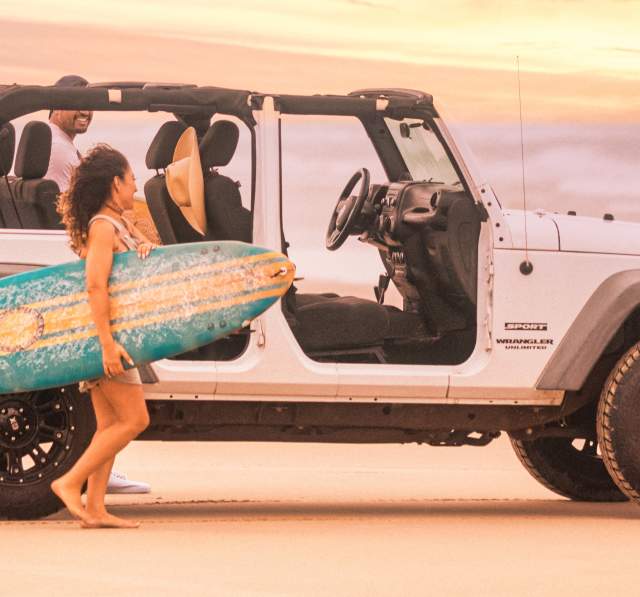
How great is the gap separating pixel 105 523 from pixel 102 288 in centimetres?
110

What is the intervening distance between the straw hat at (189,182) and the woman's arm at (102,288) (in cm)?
59

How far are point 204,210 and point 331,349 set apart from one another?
39.0 inches

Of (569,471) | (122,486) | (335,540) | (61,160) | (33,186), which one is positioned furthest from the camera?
(122,486)

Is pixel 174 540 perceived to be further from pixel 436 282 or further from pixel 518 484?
pixel 518 484

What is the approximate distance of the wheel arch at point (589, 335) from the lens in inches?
387

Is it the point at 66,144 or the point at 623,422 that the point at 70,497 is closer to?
the point at 66,144

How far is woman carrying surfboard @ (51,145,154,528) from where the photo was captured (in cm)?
876

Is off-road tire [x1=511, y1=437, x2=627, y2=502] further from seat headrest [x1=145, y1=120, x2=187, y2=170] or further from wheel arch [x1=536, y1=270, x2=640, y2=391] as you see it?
seat headrest [x1=145, y1=120, x2=187, y2=170]

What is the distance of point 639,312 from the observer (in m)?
10.2

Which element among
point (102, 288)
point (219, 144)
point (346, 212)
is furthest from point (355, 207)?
point (102, 288)

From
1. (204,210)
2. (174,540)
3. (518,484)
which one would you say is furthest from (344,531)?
(518,484)

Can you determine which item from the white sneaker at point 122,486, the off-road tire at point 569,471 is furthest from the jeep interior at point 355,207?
the white sneaker at point 122,486

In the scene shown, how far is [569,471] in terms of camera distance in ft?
37.6

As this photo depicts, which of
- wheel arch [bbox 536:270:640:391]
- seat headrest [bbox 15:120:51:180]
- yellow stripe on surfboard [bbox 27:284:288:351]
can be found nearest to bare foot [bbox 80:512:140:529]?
yellow stripe on surfboard [bbox 27:284:288:351]
